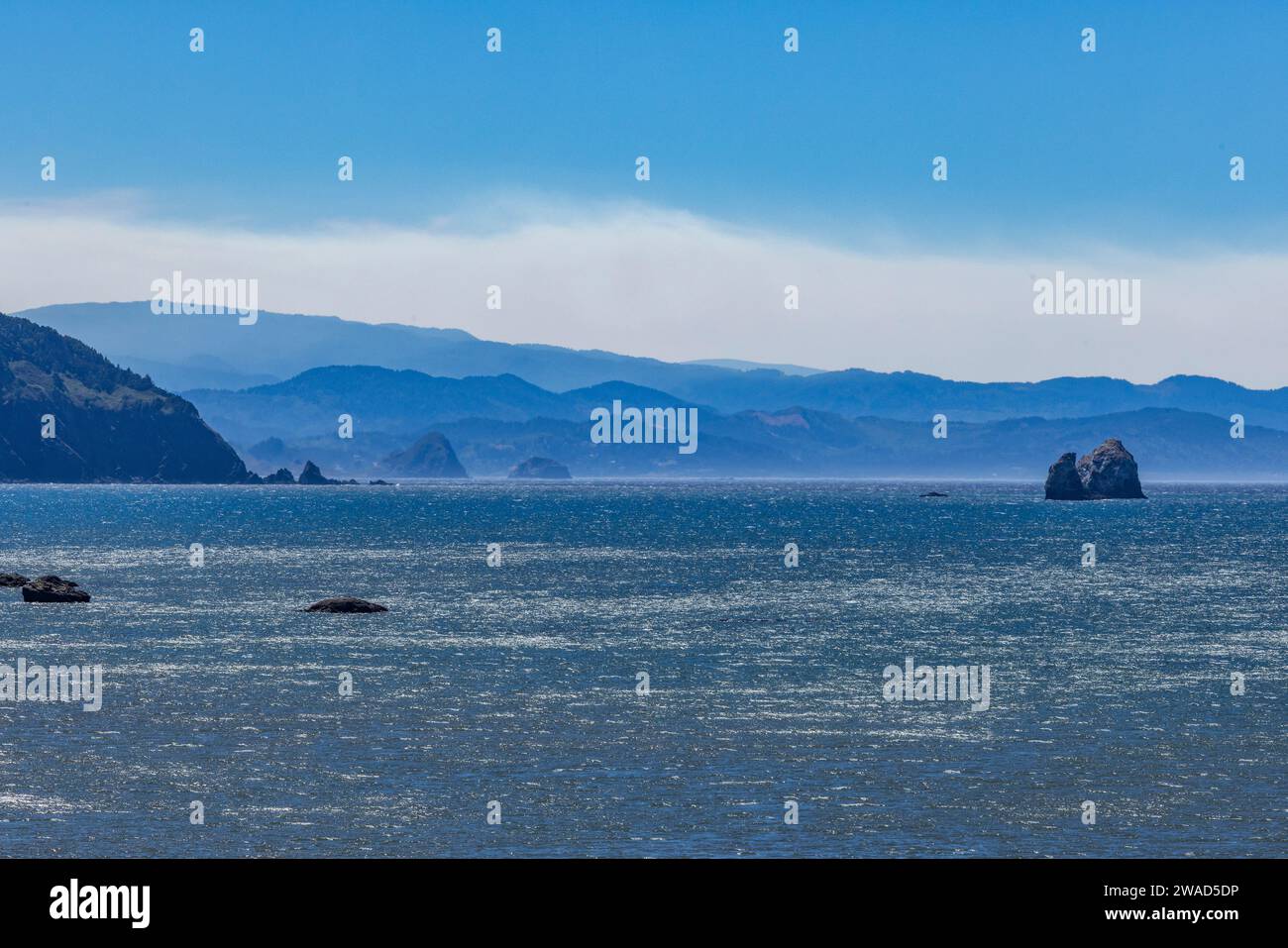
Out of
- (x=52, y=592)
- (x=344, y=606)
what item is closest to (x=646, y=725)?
(x=344, y=606)

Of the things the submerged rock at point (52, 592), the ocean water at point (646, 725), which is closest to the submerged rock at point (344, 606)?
the ocean water at point (646, 725)

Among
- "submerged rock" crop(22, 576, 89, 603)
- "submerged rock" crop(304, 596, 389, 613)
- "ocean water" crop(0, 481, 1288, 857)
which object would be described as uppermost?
"submerged rock" crop(22, 576, 89, 603)

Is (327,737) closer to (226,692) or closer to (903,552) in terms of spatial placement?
(226,692)

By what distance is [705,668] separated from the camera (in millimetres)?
→ 63156

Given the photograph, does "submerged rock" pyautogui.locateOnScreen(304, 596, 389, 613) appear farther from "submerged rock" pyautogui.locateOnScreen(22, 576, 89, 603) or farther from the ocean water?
"submerged rock" pyautogui.locateOnScreen(22, 576, 89, 603)

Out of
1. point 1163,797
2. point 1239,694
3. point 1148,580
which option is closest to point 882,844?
point 1163,797

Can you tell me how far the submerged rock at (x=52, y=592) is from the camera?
90875 mm

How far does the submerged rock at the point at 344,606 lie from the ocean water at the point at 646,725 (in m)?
2.36

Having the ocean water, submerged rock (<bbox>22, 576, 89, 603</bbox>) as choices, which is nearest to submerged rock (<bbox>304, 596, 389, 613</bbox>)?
the ocean water

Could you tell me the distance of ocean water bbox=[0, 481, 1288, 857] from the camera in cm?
3441

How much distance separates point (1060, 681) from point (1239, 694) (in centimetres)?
682

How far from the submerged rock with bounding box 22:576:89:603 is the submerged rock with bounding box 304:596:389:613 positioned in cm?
1592

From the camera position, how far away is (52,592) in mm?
91250

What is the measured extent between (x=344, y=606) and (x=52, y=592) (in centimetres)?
1969
